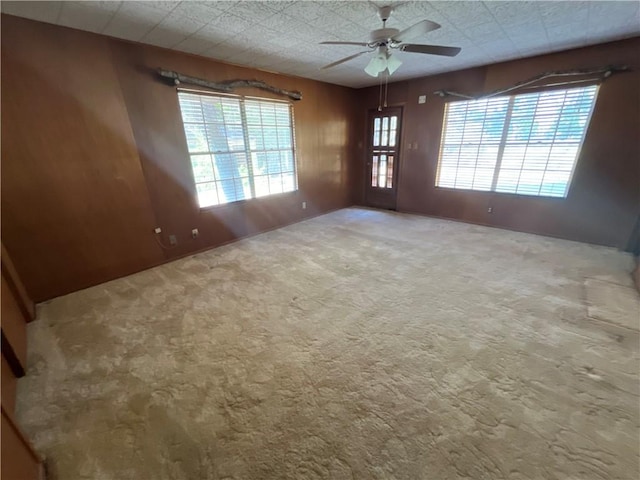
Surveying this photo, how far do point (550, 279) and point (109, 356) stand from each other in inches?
172

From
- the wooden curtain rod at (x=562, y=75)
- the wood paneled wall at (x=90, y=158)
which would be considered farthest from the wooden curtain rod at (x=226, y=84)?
the wooden curtain rod at (x=562, y=75)

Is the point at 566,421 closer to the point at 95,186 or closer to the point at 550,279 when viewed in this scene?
the point at 550,279

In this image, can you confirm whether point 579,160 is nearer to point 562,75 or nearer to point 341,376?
point 562,75

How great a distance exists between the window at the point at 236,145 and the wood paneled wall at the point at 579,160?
2.62 metres

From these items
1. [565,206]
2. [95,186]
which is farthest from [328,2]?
[565,206]

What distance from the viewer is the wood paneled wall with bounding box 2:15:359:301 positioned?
2.44 metres

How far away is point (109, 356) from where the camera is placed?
6.61ft

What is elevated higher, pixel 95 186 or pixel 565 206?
pixel 95 186

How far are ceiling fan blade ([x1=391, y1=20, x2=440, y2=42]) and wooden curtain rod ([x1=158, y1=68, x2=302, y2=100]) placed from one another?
2.47 m

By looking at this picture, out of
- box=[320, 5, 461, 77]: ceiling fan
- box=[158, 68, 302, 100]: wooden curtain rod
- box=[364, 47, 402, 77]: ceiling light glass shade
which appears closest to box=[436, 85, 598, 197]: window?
box=[320, 5, 461, 77]: ceiling fan

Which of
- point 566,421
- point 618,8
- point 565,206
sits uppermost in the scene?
point 618,8

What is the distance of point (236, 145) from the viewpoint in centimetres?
405

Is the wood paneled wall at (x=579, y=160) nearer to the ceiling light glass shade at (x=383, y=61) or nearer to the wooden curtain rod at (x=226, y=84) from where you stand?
the wooden curtain rod at (x=226, y=84)

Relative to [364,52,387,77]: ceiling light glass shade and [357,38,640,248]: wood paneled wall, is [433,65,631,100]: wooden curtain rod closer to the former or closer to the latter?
[357,38,640,248]: wood paneled wall
